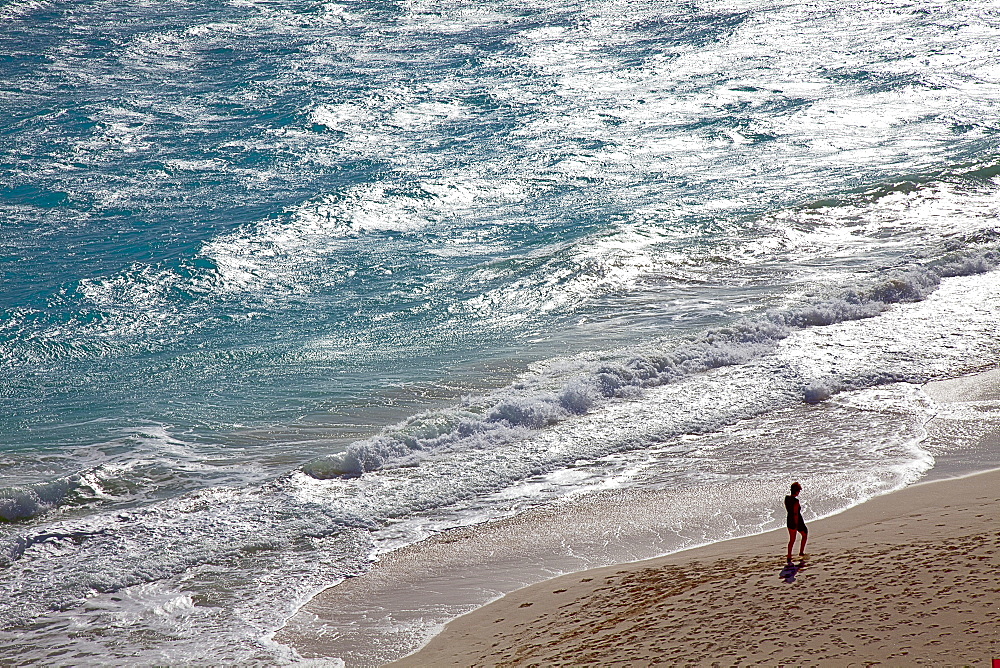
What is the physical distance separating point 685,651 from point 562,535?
10.7 feet

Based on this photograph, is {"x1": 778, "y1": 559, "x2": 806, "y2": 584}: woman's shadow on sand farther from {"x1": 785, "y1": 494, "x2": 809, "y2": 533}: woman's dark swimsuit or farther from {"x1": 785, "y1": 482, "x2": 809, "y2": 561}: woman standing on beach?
{"x1": 785, "y1": 494, "x2": 809, "y2": 533}: woman's dark swimsuit

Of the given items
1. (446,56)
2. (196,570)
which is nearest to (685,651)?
(196,570)

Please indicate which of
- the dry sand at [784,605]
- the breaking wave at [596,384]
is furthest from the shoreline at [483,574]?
the breaking wave at [596,384]

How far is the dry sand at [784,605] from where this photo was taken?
21.8ft

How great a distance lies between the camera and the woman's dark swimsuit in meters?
8.54

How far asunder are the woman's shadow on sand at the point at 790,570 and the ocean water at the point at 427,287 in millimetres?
1517

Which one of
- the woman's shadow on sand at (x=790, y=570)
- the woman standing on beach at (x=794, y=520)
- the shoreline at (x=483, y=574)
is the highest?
the woman standing on beach at (x=794, y=520)

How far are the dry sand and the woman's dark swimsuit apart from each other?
11.2 inches

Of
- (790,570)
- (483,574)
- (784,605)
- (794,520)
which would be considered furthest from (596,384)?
(784,605)

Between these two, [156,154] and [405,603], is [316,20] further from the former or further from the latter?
[405,603]

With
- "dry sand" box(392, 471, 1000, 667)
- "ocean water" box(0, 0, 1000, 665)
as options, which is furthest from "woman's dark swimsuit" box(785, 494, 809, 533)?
"ocean water" box(0, 0, 1000, 665)

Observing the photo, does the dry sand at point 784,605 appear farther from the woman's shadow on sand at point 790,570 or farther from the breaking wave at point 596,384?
the breaking wave at point 596,384

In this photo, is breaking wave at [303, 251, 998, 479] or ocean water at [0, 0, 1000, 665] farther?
breaking wave at [303, 251, 998, 479]

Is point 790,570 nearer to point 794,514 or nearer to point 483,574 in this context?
point 794,514
